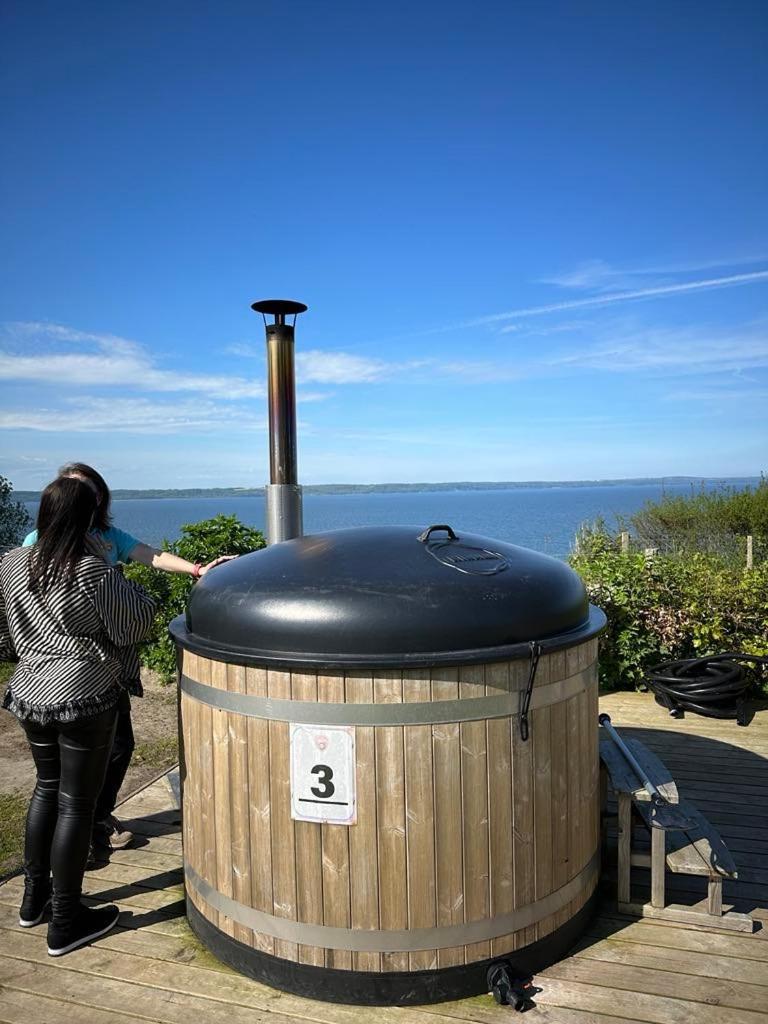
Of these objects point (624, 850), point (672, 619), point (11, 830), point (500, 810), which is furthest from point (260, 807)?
point (672, 619)

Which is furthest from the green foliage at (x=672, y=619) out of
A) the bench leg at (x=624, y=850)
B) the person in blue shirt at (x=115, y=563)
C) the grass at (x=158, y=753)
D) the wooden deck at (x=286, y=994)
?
the person in blue shirt at (x=115, y=563)

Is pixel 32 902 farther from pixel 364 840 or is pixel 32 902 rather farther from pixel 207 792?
pixel 364 840

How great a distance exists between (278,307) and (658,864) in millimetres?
4150

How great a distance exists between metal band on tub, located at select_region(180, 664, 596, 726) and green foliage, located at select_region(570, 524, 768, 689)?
430cm

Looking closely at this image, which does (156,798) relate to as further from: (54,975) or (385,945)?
(385,945)

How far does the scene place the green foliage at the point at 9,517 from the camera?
1383cm

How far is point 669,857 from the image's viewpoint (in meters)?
3.24

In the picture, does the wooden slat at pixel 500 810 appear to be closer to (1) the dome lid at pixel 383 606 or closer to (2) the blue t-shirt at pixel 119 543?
(1) the dome lid at pixel 383 606

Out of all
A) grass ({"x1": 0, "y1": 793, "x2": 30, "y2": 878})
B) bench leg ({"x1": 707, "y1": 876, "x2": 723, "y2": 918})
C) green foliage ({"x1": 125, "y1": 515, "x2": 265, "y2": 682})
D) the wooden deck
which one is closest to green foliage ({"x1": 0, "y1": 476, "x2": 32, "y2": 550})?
green foliage ({"x1": 125, "y1": 515, "x2": 265, "y2": 682})

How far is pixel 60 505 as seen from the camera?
290cm

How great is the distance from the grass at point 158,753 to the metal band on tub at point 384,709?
2997mm

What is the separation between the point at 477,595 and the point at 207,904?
1677 millimetres

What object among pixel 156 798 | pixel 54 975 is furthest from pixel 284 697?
pixel 156 798

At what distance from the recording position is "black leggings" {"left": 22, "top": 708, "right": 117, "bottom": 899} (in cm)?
294
